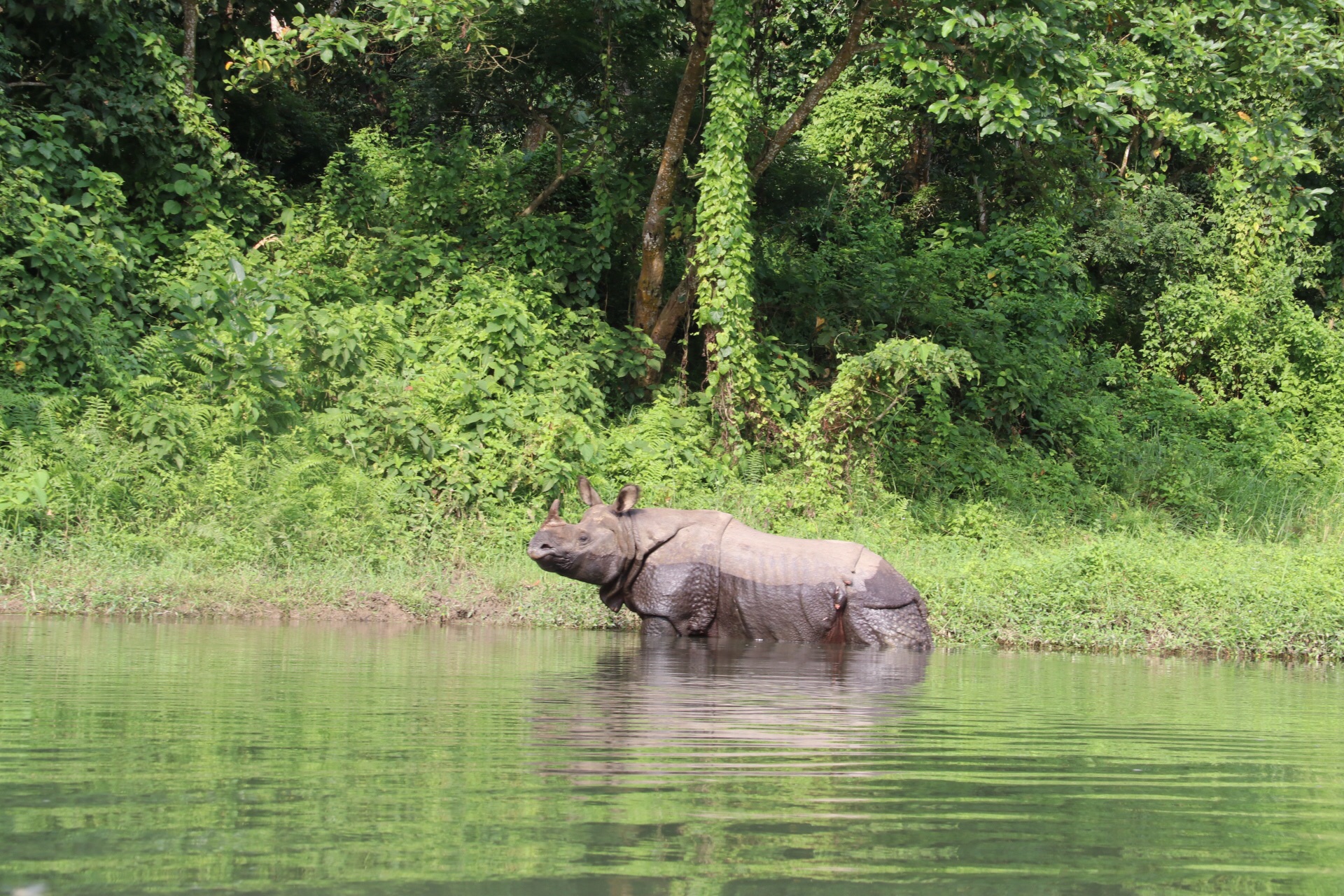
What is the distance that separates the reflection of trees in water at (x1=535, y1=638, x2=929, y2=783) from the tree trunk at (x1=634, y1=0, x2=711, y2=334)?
881 centimetres

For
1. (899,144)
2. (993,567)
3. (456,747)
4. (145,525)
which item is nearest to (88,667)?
(456,747)

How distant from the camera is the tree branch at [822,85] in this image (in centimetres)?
1662

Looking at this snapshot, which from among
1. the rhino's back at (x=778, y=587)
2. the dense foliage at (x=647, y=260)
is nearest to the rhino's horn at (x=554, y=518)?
the rhino's back at (x=778, y=587)

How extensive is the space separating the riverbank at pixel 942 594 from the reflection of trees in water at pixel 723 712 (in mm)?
1906

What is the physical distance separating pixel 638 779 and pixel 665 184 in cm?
1354

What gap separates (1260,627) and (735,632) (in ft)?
13.7

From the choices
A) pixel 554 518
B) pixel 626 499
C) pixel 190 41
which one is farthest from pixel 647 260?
pixel 554 518

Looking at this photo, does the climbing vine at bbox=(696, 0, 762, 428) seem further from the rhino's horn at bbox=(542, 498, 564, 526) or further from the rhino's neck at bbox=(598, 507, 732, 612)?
the rhino's horn at bbox=(542, 498, 564, 526)

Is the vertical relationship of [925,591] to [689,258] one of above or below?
below

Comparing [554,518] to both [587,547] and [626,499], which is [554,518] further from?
[626,499]

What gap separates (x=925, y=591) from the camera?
12008mm

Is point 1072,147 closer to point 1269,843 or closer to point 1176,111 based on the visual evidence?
point 1176,111

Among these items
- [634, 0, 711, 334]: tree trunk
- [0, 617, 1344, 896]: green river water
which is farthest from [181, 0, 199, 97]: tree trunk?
[0, 617, 1344, 896]: green river water

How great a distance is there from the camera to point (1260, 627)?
11094mm
